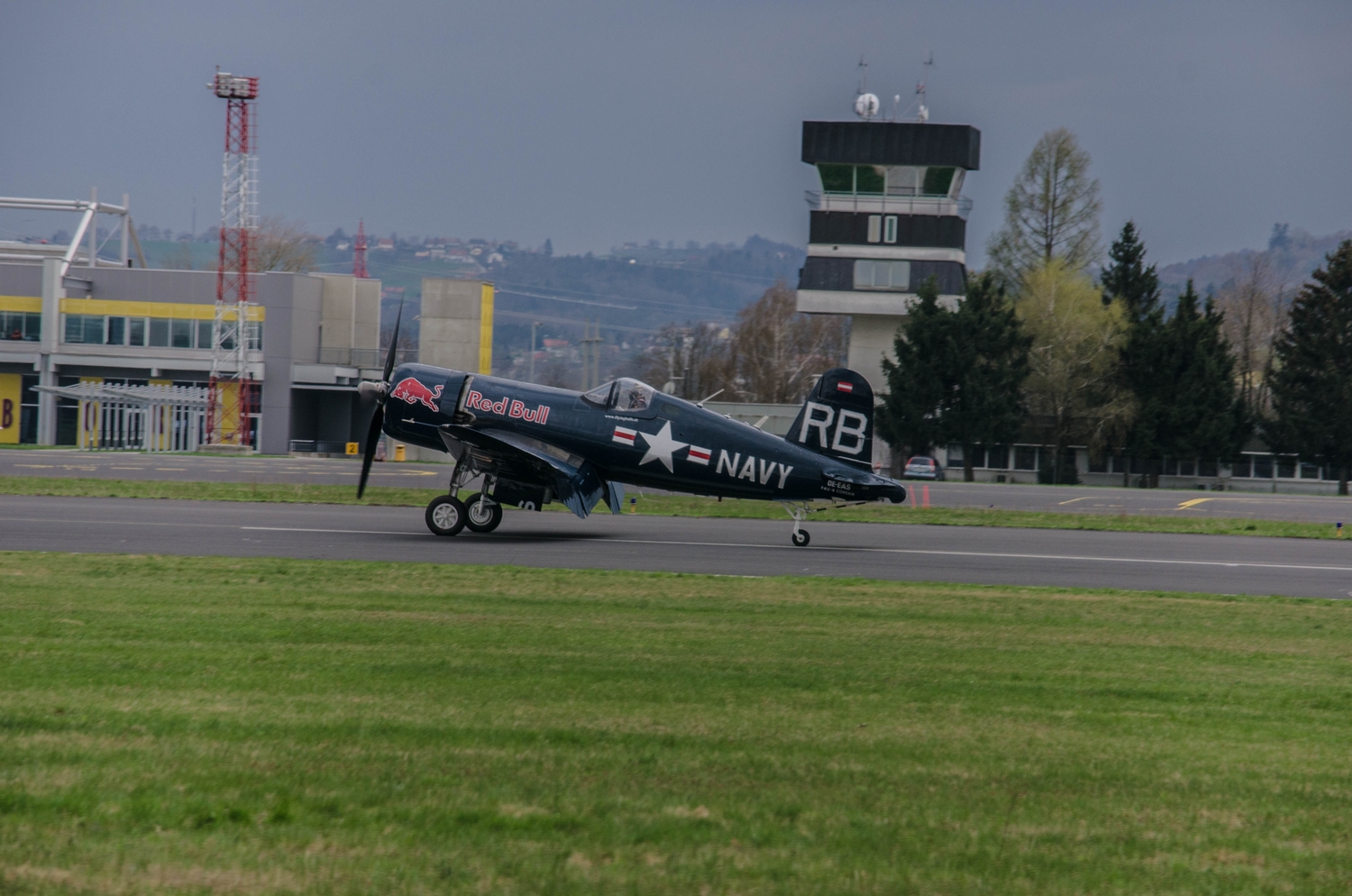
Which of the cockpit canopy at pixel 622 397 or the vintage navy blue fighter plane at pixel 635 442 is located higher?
the cockpit canopy at pixel 622 397

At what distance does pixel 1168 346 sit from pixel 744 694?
205 feet

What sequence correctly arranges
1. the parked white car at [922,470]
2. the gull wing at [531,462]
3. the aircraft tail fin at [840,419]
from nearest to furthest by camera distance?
the gull wing at [531,462] < the aircraft tail fin at [840,419] < the parked white car at [922,470]

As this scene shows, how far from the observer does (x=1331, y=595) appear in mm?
16266

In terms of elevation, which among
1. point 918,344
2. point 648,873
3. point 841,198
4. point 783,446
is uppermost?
point 841,198

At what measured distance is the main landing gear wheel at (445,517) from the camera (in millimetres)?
21328

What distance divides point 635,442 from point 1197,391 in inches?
1975

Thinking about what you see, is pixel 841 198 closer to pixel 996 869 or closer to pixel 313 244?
pixel 996 869

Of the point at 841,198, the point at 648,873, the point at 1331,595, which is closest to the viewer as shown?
the point at 648,873

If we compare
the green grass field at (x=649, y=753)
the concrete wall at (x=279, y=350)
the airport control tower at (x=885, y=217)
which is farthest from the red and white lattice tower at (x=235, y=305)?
the green grass field at (x=649, y=753)

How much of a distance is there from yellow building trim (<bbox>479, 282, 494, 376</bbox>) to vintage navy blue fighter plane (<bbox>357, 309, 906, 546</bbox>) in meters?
57.7

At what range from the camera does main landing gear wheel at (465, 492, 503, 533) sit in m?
21.8

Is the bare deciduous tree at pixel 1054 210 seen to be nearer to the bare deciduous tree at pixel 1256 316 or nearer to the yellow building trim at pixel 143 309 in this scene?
the bare deciduous tree at pixel 1256 316

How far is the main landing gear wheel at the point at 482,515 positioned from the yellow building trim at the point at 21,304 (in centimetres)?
6402

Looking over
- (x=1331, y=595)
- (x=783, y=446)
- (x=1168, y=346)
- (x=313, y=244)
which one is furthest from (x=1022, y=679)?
(x=313, y=244)
